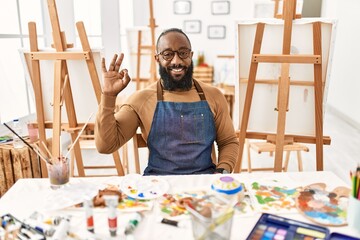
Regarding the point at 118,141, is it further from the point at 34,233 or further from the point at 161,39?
the point at 34,233

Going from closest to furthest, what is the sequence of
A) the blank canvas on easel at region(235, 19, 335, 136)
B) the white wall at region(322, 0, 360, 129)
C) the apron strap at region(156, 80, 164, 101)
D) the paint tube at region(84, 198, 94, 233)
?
the paint tube at region(84, 198, 94, 233)
the apron strap at region(156, 80, 164, 101)
the blank canvas on easel at region(235, 19, 335, 136)
the white wall at region(322, 0, 360, 129)

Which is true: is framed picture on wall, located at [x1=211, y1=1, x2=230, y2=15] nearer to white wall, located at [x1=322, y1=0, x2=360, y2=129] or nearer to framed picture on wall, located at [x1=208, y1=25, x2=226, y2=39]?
framed picture on wall, located at [x1=208, y1=25, x2=226, y2=39]

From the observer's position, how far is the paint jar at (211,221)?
824mm

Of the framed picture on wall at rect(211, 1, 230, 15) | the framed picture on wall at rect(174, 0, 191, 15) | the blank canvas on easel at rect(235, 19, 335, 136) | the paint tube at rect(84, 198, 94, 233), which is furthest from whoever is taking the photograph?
the framed picture on wall at rect(174, 0, 191, 15)

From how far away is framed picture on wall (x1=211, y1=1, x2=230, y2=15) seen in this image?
6133 mm

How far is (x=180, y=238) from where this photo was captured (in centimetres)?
92

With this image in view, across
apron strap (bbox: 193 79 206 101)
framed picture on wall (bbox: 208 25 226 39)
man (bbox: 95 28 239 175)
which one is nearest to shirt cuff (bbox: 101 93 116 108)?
man (bbox: 95 28 239 175)

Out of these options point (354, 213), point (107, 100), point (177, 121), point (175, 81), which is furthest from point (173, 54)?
point (354, 213)

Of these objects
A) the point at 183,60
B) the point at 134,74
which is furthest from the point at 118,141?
the point at 134,74

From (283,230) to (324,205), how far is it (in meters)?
0.23

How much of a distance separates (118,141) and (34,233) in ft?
2.19

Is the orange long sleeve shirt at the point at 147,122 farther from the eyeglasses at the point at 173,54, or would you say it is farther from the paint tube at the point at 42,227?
the paint tube at the point at 42,227

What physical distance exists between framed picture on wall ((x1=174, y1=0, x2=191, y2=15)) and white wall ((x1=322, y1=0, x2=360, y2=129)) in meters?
2.52

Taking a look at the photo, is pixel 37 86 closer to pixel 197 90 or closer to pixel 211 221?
pixel 197 90
